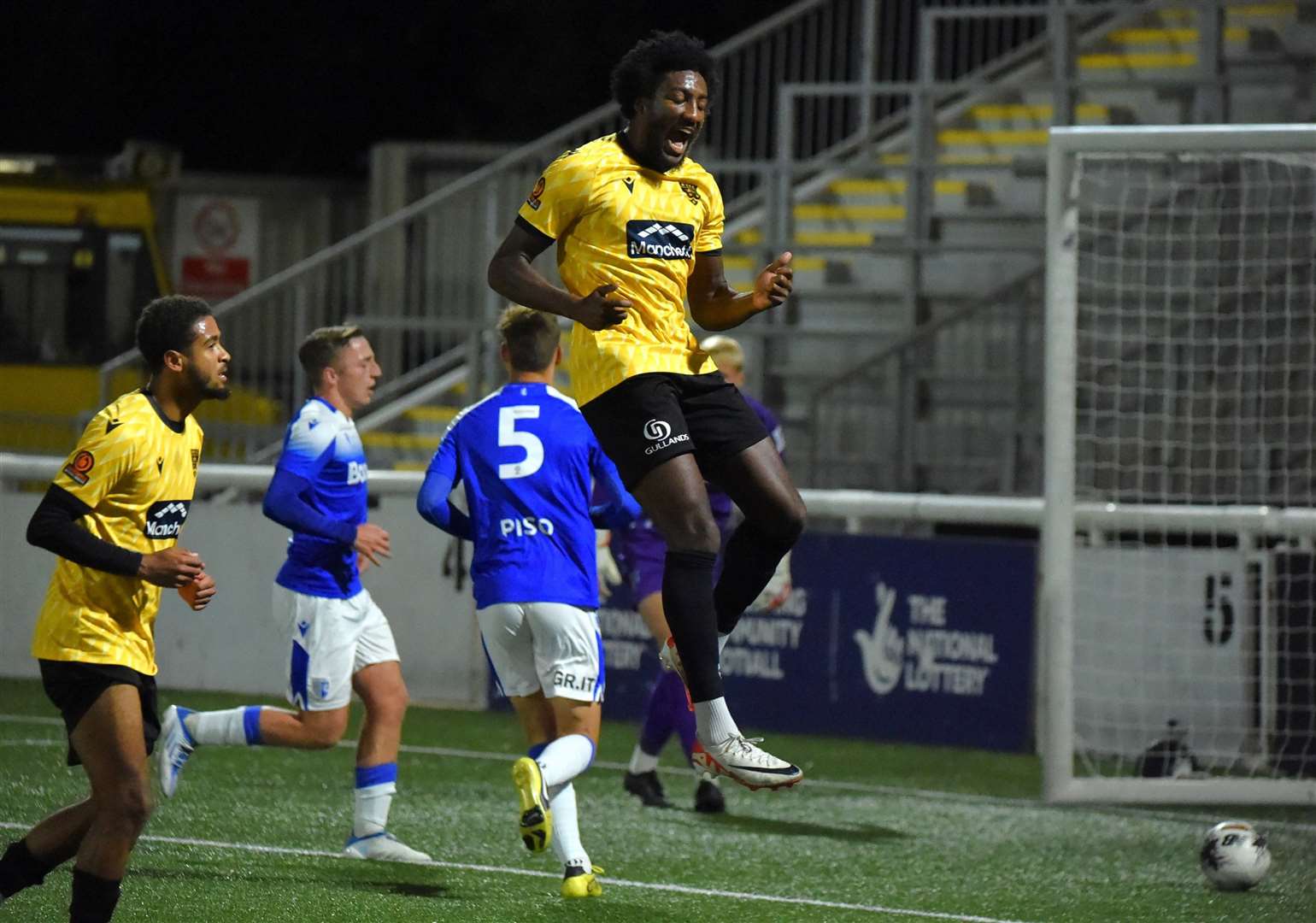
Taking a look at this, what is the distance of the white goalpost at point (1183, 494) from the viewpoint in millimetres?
9086

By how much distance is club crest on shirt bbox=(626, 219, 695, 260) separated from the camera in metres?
5.78

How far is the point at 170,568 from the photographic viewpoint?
5.31 meters

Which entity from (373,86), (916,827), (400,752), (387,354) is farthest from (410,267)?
(373,86)

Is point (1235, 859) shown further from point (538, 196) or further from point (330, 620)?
point (538, 196)

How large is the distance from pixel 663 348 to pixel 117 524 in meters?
1.56

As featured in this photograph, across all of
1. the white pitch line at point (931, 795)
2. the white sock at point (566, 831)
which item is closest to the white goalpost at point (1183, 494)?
the white pitch line at point (931, 795)

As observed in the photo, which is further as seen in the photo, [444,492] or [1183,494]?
[1183,494]

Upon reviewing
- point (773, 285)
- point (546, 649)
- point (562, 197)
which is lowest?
point (546, 649)

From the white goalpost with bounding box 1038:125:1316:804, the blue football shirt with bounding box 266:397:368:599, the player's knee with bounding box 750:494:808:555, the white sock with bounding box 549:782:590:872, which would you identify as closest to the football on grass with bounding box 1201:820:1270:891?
the white goalpost with bounding box 1038:125:1316:804

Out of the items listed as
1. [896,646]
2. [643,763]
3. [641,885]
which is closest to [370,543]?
[641,885]

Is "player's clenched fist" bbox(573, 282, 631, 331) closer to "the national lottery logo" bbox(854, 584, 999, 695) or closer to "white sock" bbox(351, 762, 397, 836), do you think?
"white sock" bbox(351, 762, 397, 836)

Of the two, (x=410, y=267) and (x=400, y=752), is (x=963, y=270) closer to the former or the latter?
(x=410, y=267)

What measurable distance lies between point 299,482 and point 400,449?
8098 millimetres

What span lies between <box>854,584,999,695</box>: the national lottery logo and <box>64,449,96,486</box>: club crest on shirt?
627 cm
